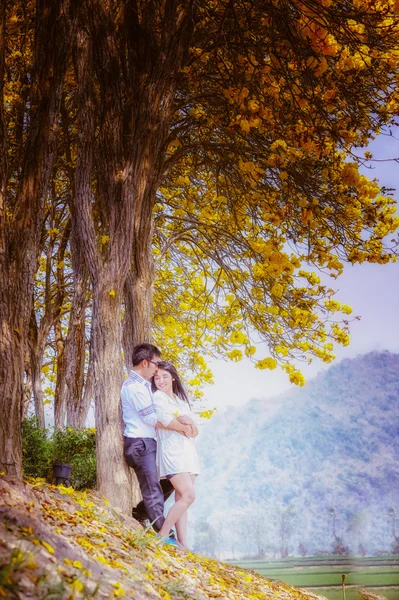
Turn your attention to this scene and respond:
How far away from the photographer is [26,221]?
3.63m

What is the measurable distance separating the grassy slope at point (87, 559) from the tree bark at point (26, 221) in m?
0.44

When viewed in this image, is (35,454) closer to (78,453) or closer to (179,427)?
(78,453)

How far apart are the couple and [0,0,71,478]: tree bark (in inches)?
39.6

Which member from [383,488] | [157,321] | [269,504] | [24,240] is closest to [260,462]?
[269,504]

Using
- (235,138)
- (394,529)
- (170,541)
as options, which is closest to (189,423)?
(170,541)

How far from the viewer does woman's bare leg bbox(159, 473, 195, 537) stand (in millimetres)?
3998

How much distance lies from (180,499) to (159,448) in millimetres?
396

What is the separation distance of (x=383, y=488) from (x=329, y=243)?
5688 millimetres

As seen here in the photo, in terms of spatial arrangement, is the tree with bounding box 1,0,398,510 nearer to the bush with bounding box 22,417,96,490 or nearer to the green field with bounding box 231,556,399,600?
the bush with bounding box 22,417,96,490

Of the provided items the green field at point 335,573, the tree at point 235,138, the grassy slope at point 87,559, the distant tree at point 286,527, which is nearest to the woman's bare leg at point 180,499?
the grassy slope at point 87,559

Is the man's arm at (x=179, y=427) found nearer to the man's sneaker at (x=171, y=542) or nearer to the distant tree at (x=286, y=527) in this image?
the man's sneaker at (x=171, y=542)

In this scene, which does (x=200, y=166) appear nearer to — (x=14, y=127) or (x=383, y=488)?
(x=14, y=127)

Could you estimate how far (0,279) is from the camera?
11.1 feet

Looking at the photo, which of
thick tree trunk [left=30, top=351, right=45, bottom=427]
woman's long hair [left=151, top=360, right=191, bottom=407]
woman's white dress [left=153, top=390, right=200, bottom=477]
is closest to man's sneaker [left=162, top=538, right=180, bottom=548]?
woman's white dress [left=153, top=390, right=200, bottom=477]
